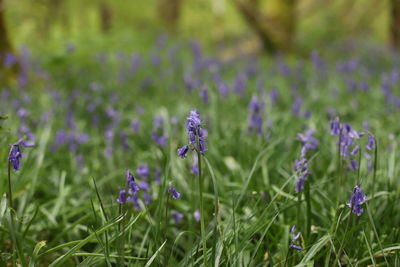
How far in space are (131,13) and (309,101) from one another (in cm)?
940

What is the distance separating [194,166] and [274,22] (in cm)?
764

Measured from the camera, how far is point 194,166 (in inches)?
96.0

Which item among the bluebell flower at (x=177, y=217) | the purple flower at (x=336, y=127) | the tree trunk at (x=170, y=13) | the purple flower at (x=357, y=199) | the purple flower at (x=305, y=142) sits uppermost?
the tree trunk at (x=170, y=13)

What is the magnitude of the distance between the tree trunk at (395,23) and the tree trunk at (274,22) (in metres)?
2.78

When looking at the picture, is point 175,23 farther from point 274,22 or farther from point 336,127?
point 336,127

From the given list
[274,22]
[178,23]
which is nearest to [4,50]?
[274,22]

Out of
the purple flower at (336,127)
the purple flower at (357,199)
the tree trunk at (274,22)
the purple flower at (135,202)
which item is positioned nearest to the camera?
the purple flower at (357,199)

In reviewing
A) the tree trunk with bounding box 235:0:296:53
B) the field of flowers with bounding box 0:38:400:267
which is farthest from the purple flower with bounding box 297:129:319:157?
the tree trunk with bounding box 235:0:296:53

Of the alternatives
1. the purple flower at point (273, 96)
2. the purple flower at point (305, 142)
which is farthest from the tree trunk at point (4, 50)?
the purple flower at point (305, 142)

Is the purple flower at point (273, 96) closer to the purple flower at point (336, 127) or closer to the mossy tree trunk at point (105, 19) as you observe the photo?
the purple flower at point (336, 127)

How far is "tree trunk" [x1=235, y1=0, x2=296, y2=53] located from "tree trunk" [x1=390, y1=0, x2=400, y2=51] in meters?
2.78

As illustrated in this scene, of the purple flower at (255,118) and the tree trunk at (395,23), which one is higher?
the tree trunk at (395,23)

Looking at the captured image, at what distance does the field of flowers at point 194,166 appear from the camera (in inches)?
69.1

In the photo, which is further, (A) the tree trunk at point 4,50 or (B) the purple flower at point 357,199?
(A) the tree trunk at point 4,50
